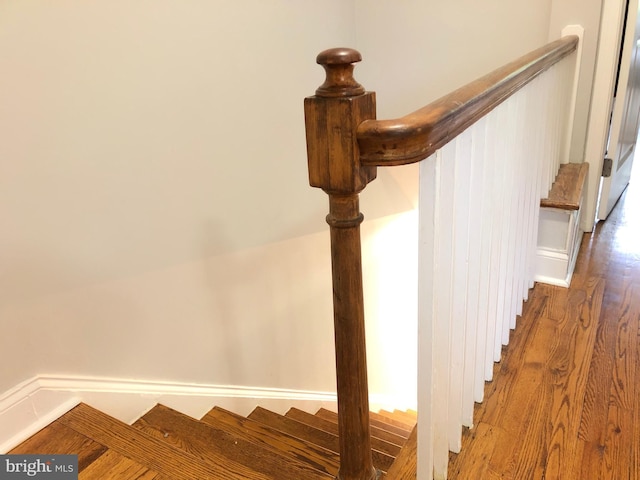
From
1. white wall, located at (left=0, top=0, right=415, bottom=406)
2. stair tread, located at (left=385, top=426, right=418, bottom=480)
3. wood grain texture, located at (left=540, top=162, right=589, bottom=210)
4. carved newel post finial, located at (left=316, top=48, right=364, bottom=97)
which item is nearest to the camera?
carved newel post finial, located at (left=316, top=48, right=364, bottom=97)

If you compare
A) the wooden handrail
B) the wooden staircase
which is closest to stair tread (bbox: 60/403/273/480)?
the wooden staircase

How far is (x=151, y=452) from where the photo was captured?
4.76 ft

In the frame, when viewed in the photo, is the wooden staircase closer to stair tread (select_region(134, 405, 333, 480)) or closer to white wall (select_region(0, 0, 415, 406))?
stair tread (select_region(134, 405, 333, 480))

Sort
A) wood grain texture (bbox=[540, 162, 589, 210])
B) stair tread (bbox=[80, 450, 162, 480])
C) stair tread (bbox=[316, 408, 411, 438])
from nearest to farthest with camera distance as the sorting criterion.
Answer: stair tread (bbox=[80, 450, 162, 480])
wood grain texture (bbox=[540, 162, 589, 210])
stair tread (bbox=[316, 408, 411, 438])

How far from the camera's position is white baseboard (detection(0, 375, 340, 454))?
1515mm

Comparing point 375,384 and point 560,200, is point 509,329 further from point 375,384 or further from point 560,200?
point 375,384

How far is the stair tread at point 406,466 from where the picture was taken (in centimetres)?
121

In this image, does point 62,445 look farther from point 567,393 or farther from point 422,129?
point 567,393

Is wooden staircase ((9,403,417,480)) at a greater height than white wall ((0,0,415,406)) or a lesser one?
lesser

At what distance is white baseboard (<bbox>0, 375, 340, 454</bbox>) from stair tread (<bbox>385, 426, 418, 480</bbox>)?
103cm

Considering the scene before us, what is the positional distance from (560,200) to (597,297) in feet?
1.38

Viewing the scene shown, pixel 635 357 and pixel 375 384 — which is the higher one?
pixel 635 357

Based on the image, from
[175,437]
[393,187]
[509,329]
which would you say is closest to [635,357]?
[509,329]

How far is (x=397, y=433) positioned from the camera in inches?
102
